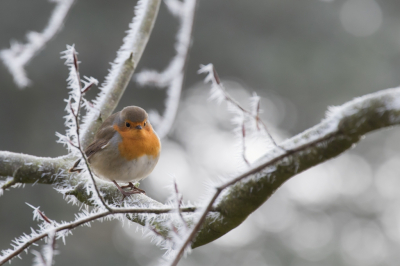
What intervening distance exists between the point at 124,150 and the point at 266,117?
248 inches

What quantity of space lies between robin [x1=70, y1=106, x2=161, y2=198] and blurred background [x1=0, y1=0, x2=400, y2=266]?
547cm

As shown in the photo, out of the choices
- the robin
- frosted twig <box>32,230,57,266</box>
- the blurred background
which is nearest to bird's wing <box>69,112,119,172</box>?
the robin

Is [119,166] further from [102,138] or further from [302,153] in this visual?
[302,153]

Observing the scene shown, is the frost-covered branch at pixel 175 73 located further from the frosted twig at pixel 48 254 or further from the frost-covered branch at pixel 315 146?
the frosted twig at pixel 48 254

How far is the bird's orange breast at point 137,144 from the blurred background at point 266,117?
216 inches

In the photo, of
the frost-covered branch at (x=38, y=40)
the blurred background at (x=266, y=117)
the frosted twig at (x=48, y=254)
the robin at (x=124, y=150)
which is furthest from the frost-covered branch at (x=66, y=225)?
the blurred background at (x=266, y=117)

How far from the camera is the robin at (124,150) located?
271cm

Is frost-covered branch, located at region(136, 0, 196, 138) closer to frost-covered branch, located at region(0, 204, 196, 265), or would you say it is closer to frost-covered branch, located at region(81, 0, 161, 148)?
frost-covered branch, located at region(81, 0, 161, 148)

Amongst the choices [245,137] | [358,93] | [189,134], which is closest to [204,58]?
[189,134]

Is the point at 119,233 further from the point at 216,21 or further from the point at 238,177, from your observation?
the point at 238,177

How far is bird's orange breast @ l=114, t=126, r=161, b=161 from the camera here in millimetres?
2732

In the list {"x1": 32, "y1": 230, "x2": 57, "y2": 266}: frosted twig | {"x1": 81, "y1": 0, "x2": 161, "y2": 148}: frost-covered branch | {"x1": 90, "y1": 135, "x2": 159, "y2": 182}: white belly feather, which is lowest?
{"x1": 32, "y1": 230, "x2": 57, "y2": 266}: frosted twig

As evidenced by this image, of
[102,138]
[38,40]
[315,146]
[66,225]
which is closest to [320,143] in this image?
[315,146]

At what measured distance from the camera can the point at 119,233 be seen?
913 centimetres
